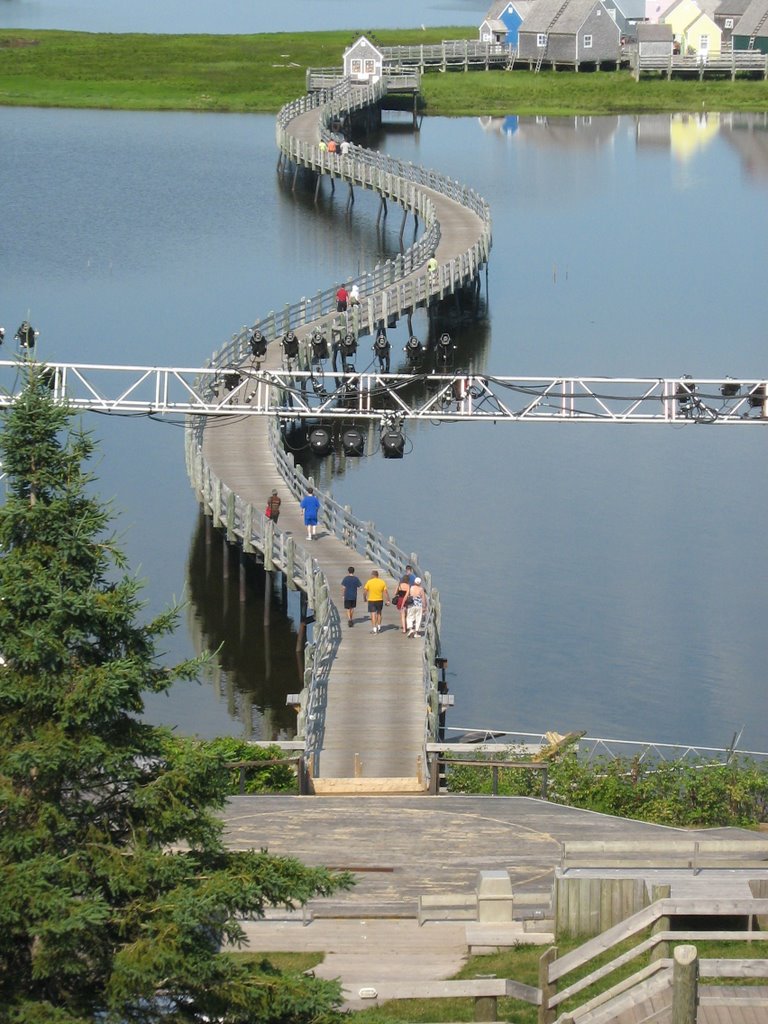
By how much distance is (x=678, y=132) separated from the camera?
357 feet

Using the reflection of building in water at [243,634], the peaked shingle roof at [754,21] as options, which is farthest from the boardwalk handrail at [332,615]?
the peaked shingle roof at [754,21]

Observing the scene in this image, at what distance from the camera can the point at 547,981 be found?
13.6 metres

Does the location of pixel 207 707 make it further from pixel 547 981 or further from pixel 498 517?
pixel 547 981

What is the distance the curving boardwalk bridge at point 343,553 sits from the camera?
26438mm

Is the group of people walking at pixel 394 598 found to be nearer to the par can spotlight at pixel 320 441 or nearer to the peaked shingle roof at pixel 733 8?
the par can spotlight at pixel 320 441

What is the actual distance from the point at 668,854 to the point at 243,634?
1930 centimetres

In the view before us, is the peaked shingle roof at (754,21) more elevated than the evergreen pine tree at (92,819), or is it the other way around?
the peaked shingle roof at (754,21)

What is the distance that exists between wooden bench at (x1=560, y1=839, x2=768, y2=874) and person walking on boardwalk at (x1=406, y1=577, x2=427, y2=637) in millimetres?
11861

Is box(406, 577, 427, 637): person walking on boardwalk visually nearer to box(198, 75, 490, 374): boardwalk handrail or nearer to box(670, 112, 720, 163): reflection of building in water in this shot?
box(198, 75, 490, 374): boardwalk handrail

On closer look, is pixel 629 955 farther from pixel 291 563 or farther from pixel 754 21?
pixel 754 21

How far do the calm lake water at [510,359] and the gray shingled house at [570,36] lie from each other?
15432 millimetres

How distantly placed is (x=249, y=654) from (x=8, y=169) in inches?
2261

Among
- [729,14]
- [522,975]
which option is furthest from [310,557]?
[729,14]

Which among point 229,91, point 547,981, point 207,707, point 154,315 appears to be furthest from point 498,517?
point 229,91
